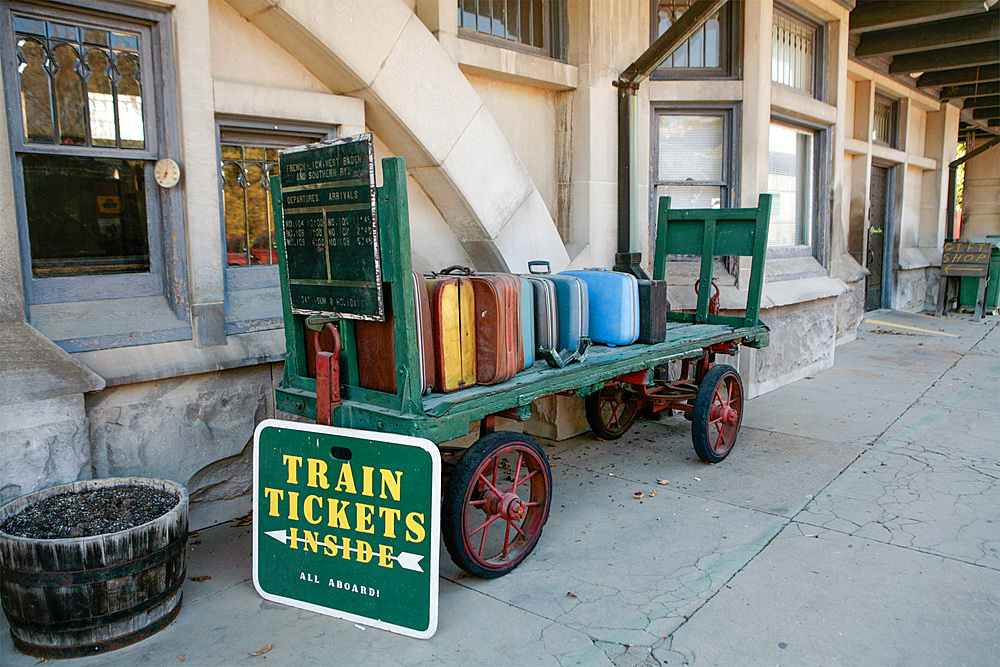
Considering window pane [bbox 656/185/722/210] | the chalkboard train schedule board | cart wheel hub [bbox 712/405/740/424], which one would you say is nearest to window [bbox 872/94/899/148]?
window pane [bbox 656/185/722/210]

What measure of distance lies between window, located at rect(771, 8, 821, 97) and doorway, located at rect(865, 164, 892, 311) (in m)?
5.09

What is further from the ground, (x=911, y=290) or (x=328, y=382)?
(x=328, y=382)

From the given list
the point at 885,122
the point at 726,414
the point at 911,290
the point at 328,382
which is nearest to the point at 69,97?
the point at 328,382

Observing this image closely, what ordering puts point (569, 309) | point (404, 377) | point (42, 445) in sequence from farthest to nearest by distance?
point (569, 309) → point (42, 445) → point (404, 377)

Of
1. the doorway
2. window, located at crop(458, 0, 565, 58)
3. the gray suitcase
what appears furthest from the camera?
the doorway

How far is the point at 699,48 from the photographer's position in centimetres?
721

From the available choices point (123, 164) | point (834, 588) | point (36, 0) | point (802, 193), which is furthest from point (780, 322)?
point (36, 0)

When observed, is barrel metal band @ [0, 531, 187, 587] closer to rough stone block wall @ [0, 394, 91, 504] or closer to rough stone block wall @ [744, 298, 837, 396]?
rough stone block wall @ [0, 394, 91, 504]

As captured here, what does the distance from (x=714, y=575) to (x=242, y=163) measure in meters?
3.65

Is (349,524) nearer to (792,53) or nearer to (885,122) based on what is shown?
(792,53)

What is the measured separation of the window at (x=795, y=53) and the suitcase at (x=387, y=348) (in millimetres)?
6205

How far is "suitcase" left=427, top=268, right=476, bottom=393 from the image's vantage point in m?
3.44

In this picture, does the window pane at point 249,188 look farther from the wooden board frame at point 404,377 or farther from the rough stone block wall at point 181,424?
the wooden board frame at point 404,377

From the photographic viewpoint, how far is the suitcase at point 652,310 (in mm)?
4711
